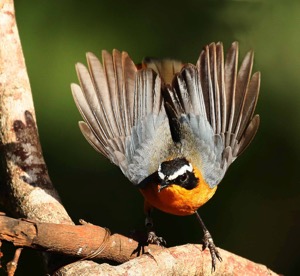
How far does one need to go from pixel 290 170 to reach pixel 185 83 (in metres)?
1.54

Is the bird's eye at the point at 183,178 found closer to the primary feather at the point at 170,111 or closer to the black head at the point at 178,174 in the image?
the black head at the point at 178,174

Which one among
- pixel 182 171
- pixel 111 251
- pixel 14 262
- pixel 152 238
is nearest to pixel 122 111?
pixel 182 171

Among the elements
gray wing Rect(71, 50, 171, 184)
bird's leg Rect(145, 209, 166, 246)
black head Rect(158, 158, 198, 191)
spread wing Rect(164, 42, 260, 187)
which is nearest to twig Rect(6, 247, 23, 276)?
bird's leg Rect(145, 209, 166, 246)

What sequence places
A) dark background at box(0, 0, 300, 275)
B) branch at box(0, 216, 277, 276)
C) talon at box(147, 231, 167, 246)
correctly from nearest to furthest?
branch at box(0, 216, 277, 276), talon at box(147, 231, 167, 246), dark background at box(0, 0, 300, 275)

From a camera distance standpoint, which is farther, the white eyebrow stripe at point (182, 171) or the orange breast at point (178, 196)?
the orange breast at point (178, 196)

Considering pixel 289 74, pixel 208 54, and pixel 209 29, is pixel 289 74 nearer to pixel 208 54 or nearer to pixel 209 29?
pixel 209 29

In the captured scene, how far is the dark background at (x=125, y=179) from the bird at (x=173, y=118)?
3.28 feet

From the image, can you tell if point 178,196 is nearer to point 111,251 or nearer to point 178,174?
point 178,174

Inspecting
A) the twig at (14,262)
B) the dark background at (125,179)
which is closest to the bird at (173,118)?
the dark background at (125,179)

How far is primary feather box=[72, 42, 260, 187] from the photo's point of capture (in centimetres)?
482

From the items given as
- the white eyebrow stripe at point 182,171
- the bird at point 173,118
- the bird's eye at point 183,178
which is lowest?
the bird's eye at point 183,178

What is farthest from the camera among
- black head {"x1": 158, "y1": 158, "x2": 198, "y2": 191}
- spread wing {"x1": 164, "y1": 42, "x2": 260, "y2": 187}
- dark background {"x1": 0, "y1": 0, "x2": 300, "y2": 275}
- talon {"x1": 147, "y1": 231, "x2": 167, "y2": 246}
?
dark background {"x1": 0, "y1": 0, "x2": 300, "y2": 275}

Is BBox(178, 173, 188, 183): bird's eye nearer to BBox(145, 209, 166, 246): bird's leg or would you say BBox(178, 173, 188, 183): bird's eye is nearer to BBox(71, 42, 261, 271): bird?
BBox(71, 42, 261, 271): bird

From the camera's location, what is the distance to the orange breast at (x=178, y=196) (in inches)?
185
